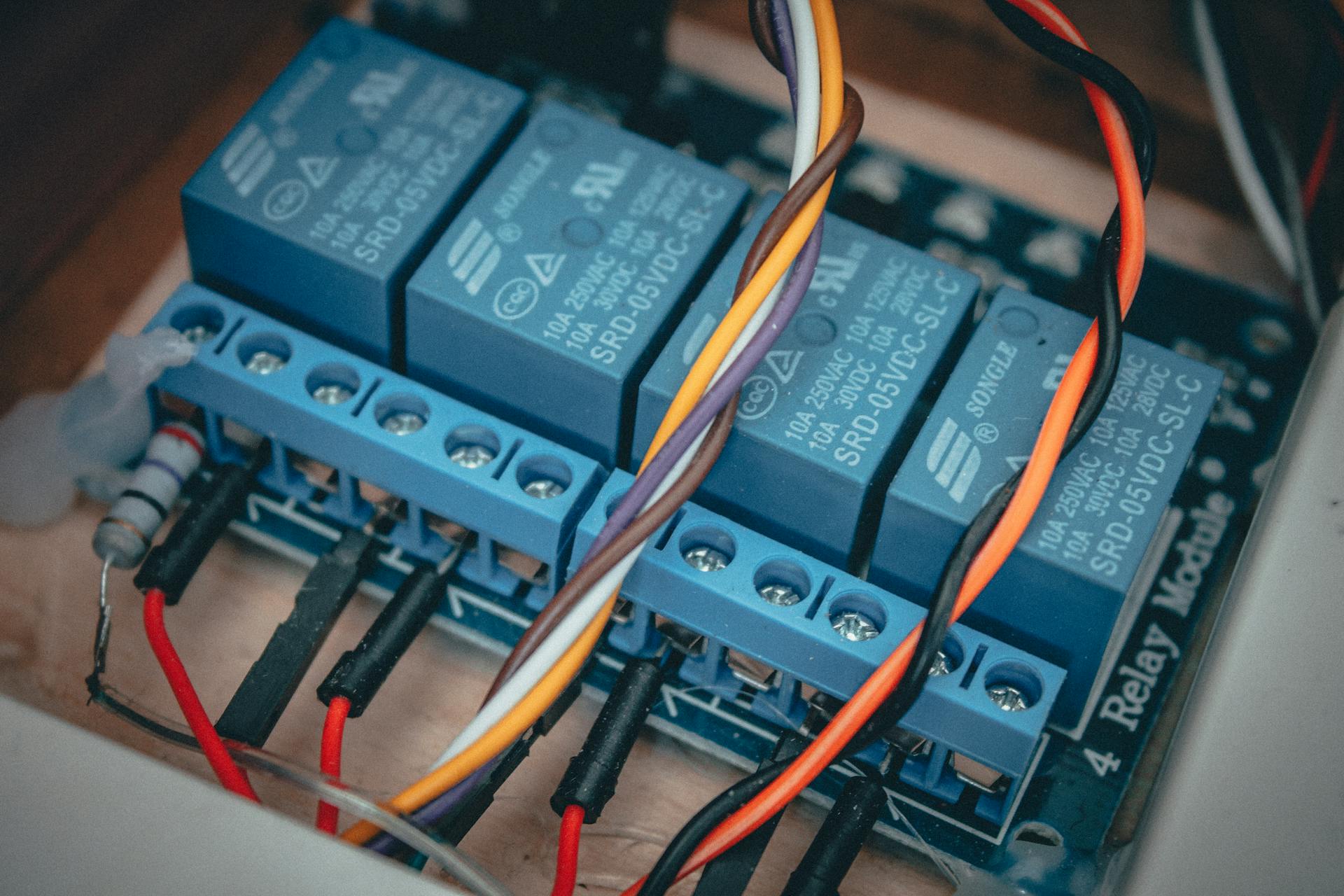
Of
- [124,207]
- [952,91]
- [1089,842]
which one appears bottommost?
[1089,842]

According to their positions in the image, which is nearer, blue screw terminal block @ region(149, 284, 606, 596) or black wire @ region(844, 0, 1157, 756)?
black wire @ region(844, 0, 1157, 756)

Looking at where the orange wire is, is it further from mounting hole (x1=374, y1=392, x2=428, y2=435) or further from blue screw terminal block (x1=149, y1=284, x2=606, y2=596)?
mounting hole (x1=374, y1=392, x2=428, y2=435)

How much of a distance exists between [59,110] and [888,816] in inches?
34.2

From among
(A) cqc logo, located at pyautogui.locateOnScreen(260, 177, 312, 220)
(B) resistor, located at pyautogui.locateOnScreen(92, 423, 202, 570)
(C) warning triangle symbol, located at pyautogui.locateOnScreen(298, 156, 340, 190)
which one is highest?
(C) warning triangle symbol, located at pyautogui.locateOnScreen(298, 156, 340, 190)

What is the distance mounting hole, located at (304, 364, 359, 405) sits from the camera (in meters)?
0.94

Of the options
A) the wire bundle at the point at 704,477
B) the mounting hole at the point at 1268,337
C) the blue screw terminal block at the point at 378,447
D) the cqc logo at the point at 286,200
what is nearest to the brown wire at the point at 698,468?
the wire bundle at the point at 704,477

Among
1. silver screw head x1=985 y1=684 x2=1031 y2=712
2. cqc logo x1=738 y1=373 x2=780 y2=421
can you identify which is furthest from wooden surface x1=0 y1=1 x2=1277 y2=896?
cqc logo x1=738 y1=373 x2=780 y2=421

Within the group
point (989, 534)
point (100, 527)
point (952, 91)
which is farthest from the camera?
point (952, 91)

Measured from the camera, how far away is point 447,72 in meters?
1.06

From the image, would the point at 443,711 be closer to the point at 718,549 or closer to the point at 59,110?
the point at 718,549

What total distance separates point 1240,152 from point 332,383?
0.81 metres

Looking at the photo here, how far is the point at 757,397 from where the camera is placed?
0.89 meters

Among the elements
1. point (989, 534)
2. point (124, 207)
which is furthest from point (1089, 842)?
point (124, 207)

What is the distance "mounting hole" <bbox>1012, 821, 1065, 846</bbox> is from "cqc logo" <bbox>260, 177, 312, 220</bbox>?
66 cm
